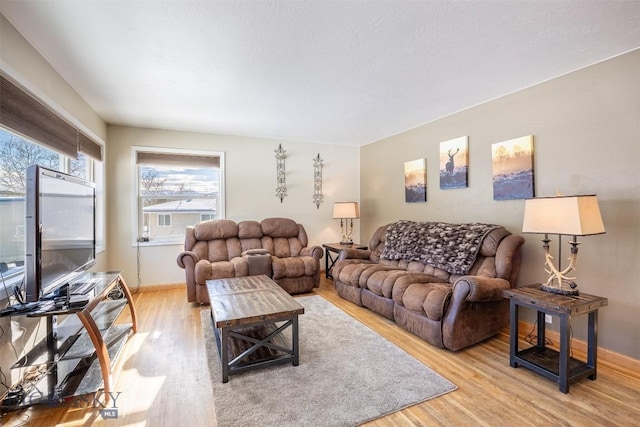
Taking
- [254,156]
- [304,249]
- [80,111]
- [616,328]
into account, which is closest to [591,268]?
[616,328]

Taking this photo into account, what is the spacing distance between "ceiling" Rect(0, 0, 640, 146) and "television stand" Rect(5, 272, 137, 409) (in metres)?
1.82

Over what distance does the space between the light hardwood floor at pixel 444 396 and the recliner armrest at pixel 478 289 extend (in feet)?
1.63

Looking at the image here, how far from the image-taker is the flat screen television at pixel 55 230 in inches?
68.7

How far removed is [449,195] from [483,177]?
52 cm

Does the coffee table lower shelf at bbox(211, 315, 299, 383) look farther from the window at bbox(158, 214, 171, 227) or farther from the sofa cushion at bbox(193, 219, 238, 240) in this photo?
the window at bbox(158, 214, 171, 227)

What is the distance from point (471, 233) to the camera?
315 cm

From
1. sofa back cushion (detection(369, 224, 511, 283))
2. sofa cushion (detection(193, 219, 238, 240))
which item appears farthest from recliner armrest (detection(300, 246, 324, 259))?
sofa back cushion (detection(369, 224, 511, 283))

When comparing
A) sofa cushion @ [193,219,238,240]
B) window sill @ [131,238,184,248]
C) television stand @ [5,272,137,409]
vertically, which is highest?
sofa cushion @ [193,219,238,240]

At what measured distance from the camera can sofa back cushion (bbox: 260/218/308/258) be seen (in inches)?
186

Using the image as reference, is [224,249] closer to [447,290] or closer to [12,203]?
[12,203]

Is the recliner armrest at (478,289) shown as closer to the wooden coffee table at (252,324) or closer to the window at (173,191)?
the wooden coffee table at (252,324)

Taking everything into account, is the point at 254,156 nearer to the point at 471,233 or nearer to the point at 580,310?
the point at 471,233

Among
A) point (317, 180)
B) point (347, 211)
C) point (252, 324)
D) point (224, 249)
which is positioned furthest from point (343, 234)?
point (252, 324)

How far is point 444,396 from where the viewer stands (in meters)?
1.97
